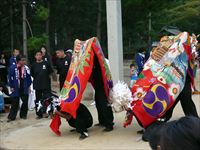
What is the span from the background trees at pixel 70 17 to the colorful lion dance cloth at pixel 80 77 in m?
6.68

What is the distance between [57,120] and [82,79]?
1079mm

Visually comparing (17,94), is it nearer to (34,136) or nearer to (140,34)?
(34,136)

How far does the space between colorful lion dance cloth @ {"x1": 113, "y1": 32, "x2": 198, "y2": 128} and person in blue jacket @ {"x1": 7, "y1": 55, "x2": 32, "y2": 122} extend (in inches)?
154

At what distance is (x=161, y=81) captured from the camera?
741 centimetres

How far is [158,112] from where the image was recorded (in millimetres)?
7219

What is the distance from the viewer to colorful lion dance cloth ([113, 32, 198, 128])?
728 centimetres

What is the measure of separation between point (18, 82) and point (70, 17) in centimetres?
2100

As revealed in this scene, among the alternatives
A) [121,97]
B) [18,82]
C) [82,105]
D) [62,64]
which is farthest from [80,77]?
[18,82]

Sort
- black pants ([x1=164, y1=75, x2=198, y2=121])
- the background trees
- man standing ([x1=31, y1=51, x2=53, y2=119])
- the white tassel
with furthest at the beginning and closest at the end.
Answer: the background trees < man standing ([x1=31, y1=51, x2=53, y2=119]) < black pants ([x1=164, y1=75, x2=198, y2=121]) < the white tassel

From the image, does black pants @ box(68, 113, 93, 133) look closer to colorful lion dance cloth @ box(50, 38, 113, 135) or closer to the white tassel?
colorful lion dance cloth @ box(50, 38, 113, 135)

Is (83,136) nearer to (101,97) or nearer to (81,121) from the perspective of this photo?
(81,121)

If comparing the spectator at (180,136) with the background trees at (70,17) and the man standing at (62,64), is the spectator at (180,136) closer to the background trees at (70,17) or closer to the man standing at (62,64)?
the man standing at (62,64)

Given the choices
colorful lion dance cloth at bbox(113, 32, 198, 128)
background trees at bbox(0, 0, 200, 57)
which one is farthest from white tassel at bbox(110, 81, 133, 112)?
background trees at bbox(0, 0, 200, 57)

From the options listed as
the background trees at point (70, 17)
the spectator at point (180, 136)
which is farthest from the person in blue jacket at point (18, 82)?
the spectator at point (180, 136)
